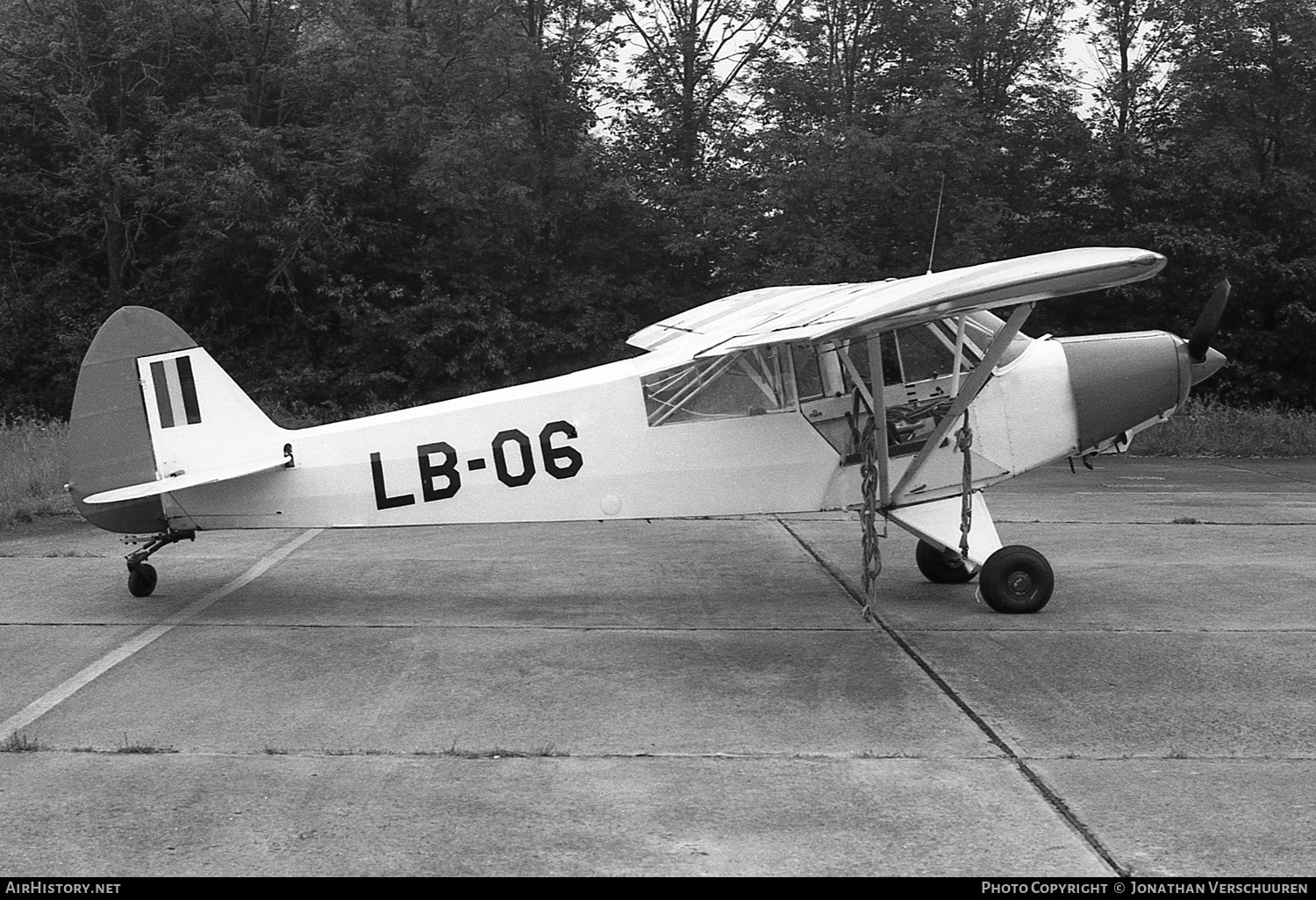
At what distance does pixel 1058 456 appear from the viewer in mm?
8500

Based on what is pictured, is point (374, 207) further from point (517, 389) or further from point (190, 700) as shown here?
point (190, 700)

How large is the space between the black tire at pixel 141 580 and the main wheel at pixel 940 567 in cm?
531

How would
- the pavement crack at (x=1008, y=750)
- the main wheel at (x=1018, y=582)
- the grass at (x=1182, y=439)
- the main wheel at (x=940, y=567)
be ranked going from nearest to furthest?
the pavement crack at (x=1008, y=750) → the main wheel at (x=1018, y=582) → the main wheel at (x=940, y=567) → the grass at (x=1182, y=439)

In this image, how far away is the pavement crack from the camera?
4402 millimetres

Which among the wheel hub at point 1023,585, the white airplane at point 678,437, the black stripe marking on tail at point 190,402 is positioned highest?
the black stripe marking on tail at point 190,402

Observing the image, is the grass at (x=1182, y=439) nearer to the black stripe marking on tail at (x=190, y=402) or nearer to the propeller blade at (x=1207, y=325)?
the black stripe marking on tail at (x=190, y=402)

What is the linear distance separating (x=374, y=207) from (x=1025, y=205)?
13164 millimetres

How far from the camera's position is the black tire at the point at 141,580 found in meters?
8.60

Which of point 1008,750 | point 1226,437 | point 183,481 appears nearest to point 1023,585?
point 1008,750

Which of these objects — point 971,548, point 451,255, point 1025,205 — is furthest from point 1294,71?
point 971,548

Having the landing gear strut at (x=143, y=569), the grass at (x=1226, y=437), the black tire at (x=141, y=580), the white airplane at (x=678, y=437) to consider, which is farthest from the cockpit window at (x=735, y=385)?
the grass at (x=1226, y=437)

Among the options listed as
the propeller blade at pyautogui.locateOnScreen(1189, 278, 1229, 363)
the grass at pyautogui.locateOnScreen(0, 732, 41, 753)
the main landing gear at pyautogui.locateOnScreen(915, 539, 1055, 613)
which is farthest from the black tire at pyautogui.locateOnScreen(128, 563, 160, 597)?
the propeller blade at pyautogui.locateOnScreen(1189, 278, 1229, 363)

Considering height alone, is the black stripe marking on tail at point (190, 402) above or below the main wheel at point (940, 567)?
above

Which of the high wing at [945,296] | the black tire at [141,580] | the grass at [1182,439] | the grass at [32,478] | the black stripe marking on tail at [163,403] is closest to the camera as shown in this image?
the high wing at [945,296]
